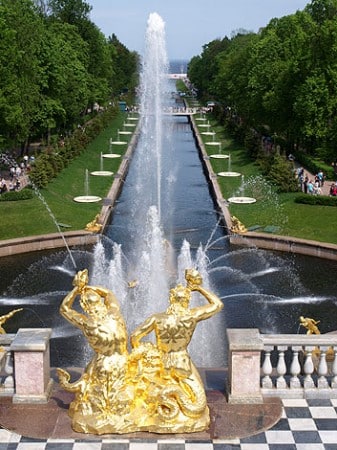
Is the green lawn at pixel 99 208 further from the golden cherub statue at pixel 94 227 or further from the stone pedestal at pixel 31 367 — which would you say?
the stone pedestal at pixel 31 367

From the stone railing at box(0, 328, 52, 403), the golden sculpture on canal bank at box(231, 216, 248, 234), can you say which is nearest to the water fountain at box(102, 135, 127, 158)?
the golden sculpture on canal bank at box(231, 216, 248, 234)

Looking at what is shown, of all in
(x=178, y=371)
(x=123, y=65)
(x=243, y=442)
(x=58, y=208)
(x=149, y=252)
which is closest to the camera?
(x=243, y=442)

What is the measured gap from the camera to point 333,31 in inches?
1790

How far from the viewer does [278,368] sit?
39.8 feet

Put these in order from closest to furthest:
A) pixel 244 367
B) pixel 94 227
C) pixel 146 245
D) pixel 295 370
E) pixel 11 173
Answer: pixel 244 367
pixel 295 370
pixel 146 245
pixel 94 227
pixel 11 173

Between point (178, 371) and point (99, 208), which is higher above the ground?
point (178, 371)

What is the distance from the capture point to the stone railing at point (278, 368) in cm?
1152

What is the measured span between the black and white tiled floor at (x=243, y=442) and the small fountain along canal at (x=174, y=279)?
249 inches

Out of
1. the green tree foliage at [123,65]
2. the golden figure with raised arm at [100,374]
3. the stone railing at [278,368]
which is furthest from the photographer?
the green tree foliage at [123,65]

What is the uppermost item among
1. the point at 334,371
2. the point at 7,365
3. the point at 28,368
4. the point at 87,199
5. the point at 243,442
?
the point at 28,368

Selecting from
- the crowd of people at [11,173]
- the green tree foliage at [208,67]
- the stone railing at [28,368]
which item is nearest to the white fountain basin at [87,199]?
the crowd of people at [11,173]

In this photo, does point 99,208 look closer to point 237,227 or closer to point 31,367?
point 237,227

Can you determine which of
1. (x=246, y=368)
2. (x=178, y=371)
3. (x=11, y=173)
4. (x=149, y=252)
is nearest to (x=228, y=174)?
(x=11, y=173)

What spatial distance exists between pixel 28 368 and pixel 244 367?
11.9ft
